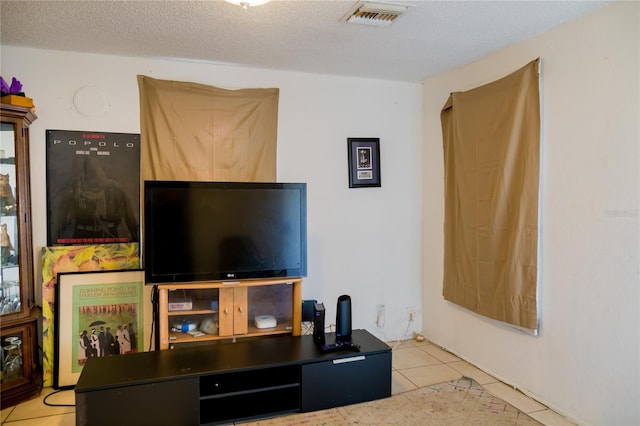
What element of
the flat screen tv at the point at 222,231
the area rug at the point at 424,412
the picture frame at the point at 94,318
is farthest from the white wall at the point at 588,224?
the picture frame at the point at 94,318

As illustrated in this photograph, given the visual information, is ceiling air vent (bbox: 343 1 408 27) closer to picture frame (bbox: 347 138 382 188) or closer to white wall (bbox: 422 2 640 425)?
white wall (bbox: 422 2 640 425)

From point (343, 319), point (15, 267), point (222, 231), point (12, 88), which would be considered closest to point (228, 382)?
point (343, 319)

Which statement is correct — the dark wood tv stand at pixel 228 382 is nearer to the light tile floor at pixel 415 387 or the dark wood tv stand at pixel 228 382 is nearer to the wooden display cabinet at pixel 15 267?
Result: the light tile floor at pixel 415 387

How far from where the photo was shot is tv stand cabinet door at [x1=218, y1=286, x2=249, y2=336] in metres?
2.72

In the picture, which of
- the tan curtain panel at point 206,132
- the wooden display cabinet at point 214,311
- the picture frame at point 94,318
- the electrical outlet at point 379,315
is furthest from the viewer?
the electrical outlet at point 379,315

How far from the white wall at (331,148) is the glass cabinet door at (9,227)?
0.23m

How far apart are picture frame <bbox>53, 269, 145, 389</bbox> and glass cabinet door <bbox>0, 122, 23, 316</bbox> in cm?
25

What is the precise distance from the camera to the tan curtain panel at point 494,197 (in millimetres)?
2598

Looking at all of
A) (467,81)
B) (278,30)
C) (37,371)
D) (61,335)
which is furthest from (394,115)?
(37,371)

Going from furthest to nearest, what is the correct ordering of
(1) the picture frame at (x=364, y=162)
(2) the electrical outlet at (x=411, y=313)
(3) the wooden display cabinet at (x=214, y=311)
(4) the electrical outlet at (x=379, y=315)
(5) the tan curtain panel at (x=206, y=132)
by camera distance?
(2) the electrical outlet at (x=411, y=313) < (4) the electrical outlet at (x=379, y=315) < (1) the picture frame at (x=364, y=162) < (5) the tan curtain panel at (x=206, y=132) < (3) the wooden display cabinet at (x=214, y=311)

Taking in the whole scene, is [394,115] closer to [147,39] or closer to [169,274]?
[147,39]

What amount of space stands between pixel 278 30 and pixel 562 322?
7.82ft

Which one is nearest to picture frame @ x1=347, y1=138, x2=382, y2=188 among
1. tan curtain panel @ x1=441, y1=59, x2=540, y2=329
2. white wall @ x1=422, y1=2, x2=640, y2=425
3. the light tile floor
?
tan curtain panel @ x1=441, y1=59, x2=540, y2=329

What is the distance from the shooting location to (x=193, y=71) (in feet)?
10.2
